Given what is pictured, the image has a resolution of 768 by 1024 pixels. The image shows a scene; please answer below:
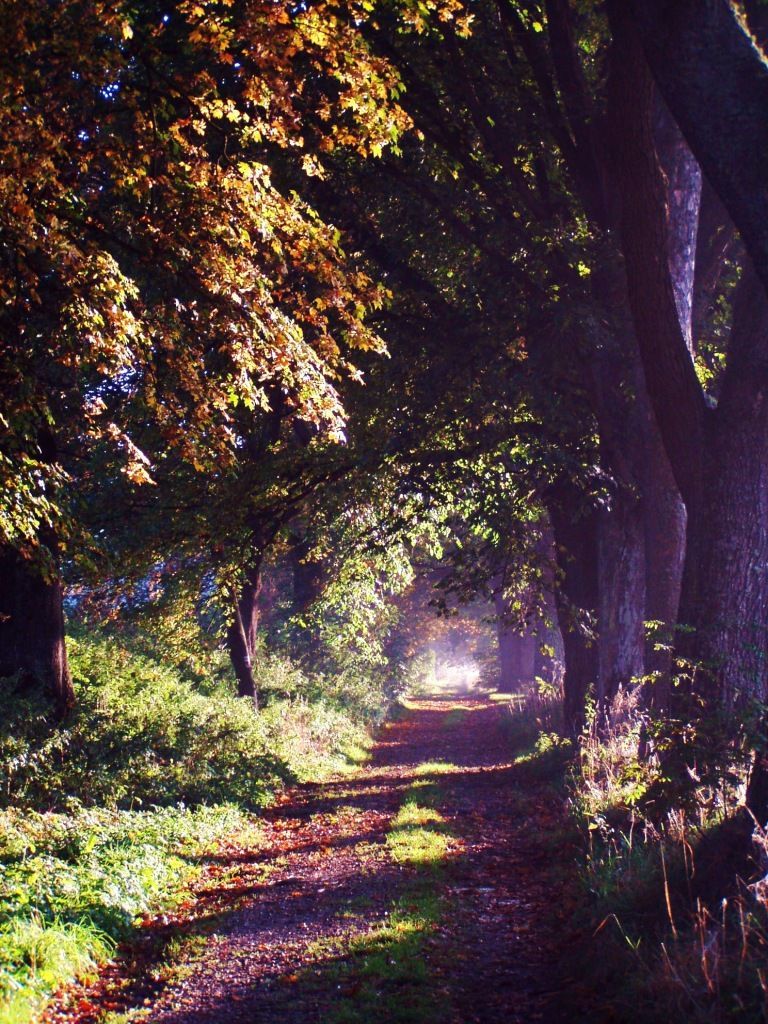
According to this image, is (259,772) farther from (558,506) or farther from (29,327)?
(29,327)

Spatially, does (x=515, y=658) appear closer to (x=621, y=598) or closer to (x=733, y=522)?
(x=621, y=598)

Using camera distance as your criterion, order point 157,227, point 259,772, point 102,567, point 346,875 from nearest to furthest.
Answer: point 157,227, point 346,875, point 102,567, point 259,772

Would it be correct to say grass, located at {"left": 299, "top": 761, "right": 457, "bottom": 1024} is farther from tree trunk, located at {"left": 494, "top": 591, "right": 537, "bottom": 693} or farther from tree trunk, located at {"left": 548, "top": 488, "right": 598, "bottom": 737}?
tree trunk, located at {"left": 494, "top": 591, "right": 537, "bottom": 693}

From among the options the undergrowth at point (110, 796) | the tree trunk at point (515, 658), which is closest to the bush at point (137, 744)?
the undergrowth at point (110, 796)

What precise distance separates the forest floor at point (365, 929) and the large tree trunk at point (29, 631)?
3.27m

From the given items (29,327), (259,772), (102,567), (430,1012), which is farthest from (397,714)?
(430,1012)

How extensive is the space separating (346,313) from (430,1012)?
20.9ft

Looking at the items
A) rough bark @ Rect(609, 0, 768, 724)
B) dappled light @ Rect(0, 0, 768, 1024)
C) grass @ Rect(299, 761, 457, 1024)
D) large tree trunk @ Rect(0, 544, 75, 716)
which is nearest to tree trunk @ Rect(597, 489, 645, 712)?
dappled light @ Rect(0, 0, 768, 1024)

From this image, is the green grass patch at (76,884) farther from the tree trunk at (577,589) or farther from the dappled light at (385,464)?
the tree trunk at (577,589)

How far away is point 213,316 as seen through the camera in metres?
8.90

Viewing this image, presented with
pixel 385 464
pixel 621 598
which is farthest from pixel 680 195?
pixel 621 598

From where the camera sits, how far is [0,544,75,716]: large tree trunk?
12055 millimetres

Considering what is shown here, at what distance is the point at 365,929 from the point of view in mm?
7340

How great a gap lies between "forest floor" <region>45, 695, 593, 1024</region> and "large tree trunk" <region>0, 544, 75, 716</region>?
3273mm
